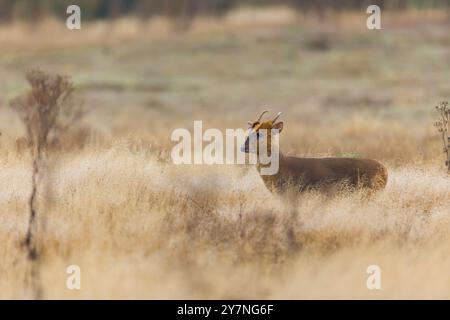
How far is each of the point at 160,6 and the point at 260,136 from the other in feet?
113

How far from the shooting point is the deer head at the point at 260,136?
1062cm

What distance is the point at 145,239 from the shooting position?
31.4 feet

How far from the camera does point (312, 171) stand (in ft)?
35.4

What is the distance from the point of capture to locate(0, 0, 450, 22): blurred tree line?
139 ft

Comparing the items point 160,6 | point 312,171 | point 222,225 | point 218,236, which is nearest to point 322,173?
point 312,171

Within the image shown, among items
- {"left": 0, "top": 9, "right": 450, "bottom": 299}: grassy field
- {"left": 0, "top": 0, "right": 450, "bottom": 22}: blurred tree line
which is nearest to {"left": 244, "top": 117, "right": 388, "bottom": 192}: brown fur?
{"left": 0, "top": 9, "right": 450, "bottom": 299}: grassy field

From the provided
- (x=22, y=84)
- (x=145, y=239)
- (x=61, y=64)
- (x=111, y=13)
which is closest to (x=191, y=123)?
(x=22, y=84)

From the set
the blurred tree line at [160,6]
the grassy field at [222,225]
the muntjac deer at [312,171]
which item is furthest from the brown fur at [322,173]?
the blurred tree line at [160,6]

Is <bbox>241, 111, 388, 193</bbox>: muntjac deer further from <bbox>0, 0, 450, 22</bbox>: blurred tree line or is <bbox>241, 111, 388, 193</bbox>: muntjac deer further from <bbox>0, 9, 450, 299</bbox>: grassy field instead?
<bbox>0, 0, 450, 22</bbox>: blurred tree line

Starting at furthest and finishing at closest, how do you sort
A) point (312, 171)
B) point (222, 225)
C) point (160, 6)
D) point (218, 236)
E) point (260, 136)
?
point (160, 6)
point (312, 171)
point (260, 136)
point (222, 225)
point (218, 236)

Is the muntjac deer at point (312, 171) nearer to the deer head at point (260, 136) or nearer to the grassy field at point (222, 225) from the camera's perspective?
the deer head at point (260, 136)

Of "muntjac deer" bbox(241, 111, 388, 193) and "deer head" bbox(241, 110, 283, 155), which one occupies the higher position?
"deer head" bbox(241, 110, 283, 155)

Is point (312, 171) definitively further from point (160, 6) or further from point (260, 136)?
point (160, 6)
